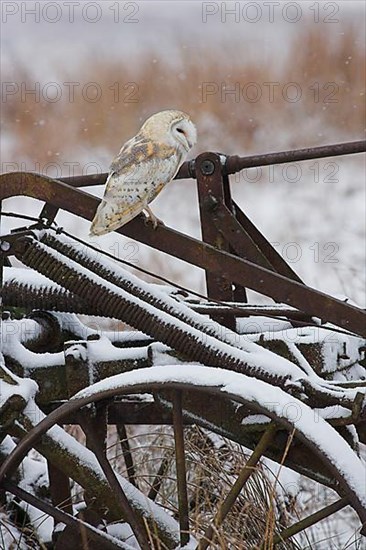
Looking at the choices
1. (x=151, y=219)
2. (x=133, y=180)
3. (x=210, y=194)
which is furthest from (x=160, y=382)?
(x=210, y=194)

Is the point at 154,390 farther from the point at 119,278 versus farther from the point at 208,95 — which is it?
the point at 208,95

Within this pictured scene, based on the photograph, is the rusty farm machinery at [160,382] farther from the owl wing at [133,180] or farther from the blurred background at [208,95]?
the blurred background at [208,95]

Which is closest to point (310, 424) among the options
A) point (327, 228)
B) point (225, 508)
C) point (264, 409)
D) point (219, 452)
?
point (264, 409)

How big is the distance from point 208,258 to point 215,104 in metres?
8.57

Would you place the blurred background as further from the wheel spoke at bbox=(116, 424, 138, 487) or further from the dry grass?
the wheel spoke at bbox=(116, 424, 138, 487)

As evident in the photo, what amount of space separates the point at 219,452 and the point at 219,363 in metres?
0.81

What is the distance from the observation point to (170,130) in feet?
9.29

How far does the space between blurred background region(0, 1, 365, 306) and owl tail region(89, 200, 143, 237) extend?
6085 mm

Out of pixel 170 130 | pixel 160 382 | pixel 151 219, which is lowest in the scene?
pixel 160 382

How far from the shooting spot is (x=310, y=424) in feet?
8.30

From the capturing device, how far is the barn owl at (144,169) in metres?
2.72

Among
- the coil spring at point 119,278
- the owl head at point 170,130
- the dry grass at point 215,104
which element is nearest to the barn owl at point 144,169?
the owl head at point 170,130

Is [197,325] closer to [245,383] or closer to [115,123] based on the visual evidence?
[245,383]

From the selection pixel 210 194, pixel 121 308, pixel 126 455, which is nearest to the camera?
pixel 121 308
